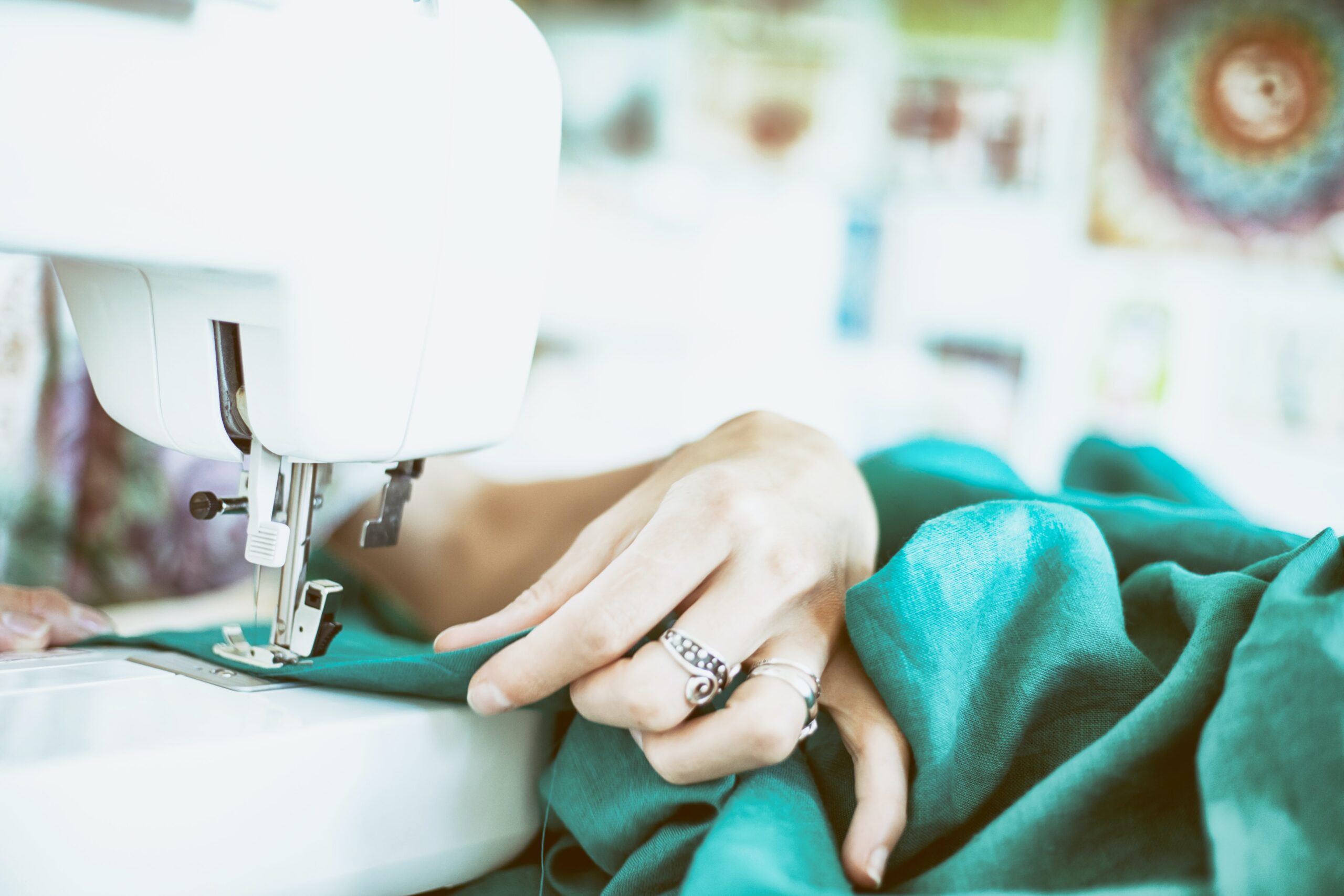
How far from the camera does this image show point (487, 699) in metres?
0.55

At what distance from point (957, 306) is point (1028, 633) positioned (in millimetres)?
2448

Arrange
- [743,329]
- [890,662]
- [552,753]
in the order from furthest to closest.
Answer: [743,329], [552,753], [890,662]

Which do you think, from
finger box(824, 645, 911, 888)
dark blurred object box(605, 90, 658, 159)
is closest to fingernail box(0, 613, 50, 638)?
finger box(824, 645, 911, 888)

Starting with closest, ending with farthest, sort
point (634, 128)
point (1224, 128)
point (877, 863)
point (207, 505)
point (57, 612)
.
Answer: point (877, 863) < point (207, 505) < point (57, 612) < point (1224, 128) < point (634, 128)

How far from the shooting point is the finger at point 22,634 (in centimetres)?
73

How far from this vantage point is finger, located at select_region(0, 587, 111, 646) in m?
0.77

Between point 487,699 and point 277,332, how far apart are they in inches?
9.7

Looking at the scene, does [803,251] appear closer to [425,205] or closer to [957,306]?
[957,306]

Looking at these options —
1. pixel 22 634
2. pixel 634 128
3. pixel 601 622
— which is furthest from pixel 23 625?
pixel 634 128

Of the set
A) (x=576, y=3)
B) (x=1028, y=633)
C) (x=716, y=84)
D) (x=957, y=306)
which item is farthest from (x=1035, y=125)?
(x=1028, y=633)

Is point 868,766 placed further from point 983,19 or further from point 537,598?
point 983,19

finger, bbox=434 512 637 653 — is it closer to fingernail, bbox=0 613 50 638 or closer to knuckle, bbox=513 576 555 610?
knuckle, bbox=513 576 555 610

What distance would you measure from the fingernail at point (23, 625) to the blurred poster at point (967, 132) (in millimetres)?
2541

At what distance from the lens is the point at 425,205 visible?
617mm
